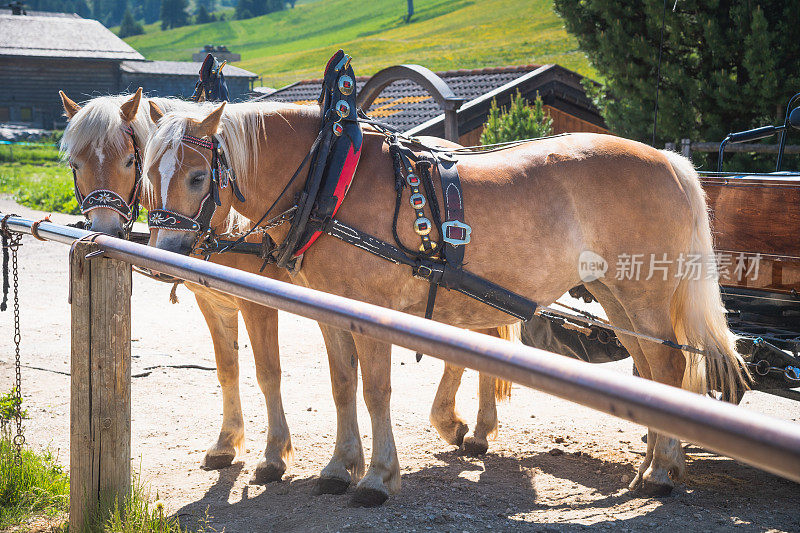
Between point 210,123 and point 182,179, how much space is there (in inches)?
Answer: 11.1

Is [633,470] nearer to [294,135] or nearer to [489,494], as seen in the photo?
[489,494]

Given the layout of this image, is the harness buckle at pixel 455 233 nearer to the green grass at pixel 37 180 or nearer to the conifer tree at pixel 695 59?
the conifer tree at pixel 695 59

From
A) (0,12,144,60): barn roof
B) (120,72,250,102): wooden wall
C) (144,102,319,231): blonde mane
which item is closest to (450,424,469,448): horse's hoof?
(144,102,319,231): blonde mane

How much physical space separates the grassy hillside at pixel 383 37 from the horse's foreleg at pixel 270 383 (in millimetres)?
29203

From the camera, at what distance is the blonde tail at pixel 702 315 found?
3.56 meters

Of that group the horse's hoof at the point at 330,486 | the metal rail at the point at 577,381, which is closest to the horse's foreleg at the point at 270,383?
the horse's hoof at the point at 330,486

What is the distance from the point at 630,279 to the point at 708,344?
54 centimetres

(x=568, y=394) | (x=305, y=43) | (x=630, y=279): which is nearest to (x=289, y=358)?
(x=630, y=279)

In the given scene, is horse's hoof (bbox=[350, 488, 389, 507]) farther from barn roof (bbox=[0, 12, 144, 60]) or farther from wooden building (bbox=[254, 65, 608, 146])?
barn roof (bbox=[0, 12, 144, 60])

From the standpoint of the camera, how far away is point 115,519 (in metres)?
2.23

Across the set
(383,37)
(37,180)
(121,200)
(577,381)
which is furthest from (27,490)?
(383,37)

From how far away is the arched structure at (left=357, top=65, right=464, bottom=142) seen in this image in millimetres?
7637

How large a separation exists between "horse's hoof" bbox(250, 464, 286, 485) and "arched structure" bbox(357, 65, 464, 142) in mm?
4799

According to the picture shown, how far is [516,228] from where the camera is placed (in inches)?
129
